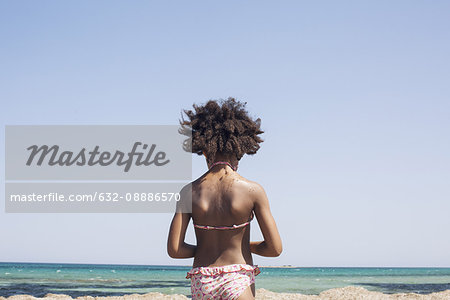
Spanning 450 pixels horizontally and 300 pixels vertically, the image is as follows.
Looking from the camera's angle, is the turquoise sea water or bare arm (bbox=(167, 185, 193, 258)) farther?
the turquoise sea water

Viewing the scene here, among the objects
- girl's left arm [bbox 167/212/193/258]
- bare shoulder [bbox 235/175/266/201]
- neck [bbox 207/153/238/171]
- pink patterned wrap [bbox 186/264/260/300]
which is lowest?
pink patterned wrap [bbox 186/264/260/300]

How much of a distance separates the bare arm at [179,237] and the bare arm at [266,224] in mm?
405

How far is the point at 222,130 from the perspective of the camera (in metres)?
3.03

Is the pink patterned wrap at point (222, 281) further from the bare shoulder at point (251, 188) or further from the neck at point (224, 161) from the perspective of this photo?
the neck at point (224, 161)

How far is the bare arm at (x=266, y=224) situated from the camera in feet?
9.71

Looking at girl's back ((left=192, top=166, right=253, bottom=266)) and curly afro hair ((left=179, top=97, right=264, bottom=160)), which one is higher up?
curly afro hair ((left=179, top=97, right=264, bottom=160))

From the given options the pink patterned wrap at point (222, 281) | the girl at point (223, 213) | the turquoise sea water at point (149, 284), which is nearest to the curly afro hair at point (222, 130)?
the girl at point (223, 213)

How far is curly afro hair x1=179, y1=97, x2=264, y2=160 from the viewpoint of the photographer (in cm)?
301

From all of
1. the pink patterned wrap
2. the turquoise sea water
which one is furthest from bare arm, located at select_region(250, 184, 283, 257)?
the turquoise sea water

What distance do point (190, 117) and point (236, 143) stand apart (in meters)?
0.34

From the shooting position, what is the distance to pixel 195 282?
2.92 meters

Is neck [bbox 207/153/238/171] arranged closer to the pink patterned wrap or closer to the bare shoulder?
the bare shoulder

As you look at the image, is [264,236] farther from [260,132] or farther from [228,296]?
[260,132]

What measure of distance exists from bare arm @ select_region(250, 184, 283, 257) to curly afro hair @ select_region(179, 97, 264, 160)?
26cm
